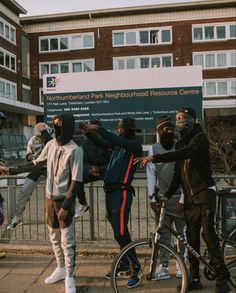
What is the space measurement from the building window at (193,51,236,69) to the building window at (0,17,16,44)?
61.3ft

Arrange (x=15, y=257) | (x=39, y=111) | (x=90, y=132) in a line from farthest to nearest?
1. (x=39, y=111)
2. (x=15, y=257)
3. (x=90, y=132)

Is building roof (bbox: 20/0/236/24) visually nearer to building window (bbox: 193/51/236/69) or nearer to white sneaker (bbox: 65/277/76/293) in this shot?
building window (bbox: 193/51/236/69)

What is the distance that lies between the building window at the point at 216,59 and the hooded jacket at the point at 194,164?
40268 mm

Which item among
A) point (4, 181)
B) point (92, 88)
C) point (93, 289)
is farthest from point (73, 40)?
point (93, 289)

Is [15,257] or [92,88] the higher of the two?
[92,88]

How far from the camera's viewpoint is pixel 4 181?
7.24 meters

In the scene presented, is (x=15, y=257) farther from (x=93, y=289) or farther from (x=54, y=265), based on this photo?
(x=93, y=289)

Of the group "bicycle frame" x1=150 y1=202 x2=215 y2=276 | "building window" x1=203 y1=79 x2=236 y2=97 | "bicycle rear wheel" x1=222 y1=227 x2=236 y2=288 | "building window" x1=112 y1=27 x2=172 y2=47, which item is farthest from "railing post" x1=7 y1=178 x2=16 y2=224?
"building window" x1=112 y1=27 x2=172 y2=47

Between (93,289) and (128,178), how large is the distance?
1330mm

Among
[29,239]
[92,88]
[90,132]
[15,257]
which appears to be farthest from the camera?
[92,88]

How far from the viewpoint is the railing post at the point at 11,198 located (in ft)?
22.7

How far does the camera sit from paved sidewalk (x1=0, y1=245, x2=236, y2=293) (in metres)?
4.76

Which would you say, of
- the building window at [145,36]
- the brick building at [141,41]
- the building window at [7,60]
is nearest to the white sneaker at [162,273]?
the brick building at [141,41]

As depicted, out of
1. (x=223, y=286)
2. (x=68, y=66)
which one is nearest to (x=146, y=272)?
(x=223, y=286)
